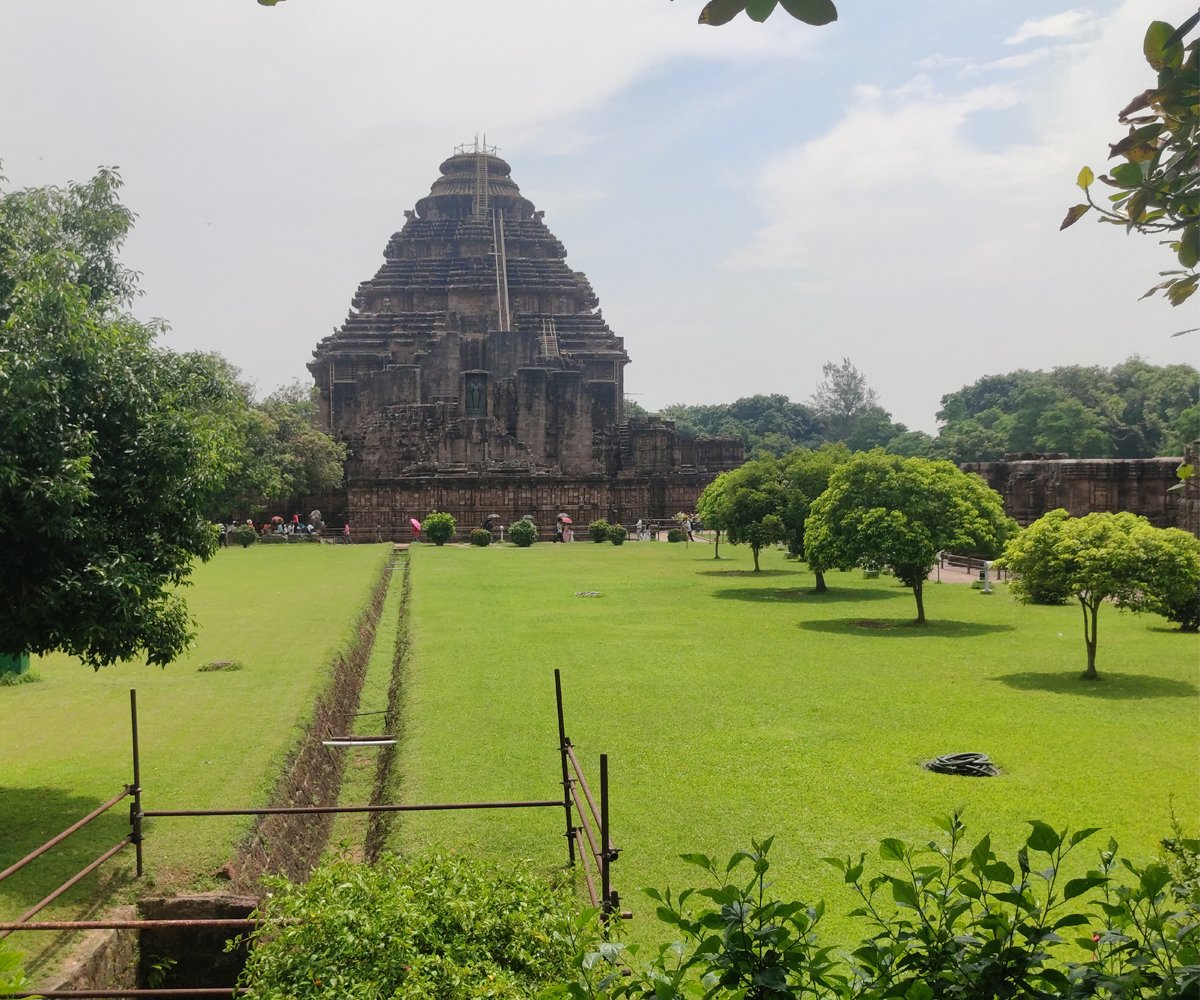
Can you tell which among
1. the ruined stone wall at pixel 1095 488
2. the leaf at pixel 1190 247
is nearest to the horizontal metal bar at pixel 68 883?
the leaf at pixel 1190 247

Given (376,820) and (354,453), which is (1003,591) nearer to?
(376,820)

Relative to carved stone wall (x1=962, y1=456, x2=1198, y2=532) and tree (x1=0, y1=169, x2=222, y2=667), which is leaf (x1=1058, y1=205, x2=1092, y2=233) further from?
carved stone wall (x1=962, y1=456, x2=1198, y2=532)

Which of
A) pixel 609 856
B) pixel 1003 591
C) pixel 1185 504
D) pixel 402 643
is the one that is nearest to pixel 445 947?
→ pixel 609 856

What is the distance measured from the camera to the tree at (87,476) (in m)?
8.77

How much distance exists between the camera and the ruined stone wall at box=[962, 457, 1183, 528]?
1223 inches

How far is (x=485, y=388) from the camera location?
54750mm

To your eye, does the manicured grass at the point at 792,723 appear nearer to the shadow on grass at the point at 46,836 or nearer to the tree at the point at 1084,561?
the tree at the point at 1084,561

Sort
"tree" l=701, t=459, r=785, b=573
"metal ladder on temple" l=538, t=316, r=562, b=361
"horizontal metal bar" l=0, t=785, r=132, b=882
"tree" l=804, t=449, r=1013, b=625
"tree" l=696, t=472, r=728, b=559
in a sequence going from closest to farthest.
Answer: "horizontal metal bar" l=0, t=785, r=132, b=882 → "tree" l=804, t=449, r=1013, b=625 → "tree" l=701, t=459, r=785, b=573 → "tree" l=696, t=472, r=728, b=559 → "metal ladder on temple" l=538, t=316, r=562, b=361

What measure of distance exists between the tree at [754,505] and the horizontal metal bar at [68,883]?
20.8 m

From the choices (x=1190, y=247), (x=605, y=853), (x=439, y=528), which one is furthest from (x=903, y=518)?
(x=439, y=528)

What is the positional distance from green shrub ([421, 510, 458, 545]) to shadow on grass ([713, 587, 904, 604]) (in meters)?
18.7

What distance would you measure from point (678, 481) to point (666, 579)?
88.8 feet

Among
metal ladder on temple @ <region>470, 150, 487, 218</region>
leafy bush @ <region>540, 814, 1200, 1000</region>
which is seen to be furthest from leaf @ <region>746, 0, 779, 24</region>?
metal ladder on temple @ <region>470, 150, 487, 218</region>

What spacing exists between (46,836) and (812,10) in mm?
8648
